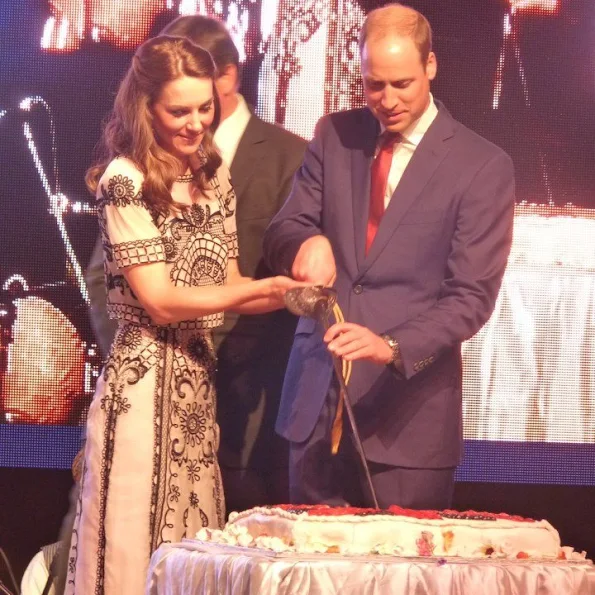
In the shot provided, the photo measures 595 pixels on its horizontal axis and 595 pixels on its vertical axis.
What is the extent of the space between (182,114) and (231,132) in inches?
29.3

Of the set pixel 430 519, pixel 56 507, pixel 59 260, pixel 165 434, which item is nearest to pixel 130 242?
pixel 165 434

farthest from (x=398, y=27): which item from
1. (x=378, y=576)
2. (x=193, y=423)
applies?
(x=378, y=576)

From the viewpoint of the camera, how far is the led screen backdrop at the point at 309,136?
148 inches

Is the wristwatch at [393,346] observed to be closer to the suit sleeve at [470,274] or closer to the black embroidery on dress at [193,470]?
the suit sleeve at [470,274]

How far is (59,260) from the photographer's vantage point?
3805mm

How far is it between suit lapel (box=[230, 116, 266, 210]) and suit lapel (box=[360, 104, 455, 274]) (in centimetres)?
79

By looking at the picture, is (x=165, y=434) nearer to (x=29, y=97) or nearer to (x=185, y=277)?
(x=185, y=277)

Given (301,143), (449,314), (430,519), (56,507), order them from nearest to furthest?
(430,519) → (449,314) → (301,143) → (56,507)

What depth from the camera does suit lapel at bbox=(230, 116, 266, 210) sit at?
3.43m

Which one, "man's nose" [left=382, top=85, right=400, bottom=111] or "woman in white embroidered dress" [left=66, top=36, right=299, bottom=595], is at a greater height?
"man's nose" [left=382, top=85, right=400, bottom=111]

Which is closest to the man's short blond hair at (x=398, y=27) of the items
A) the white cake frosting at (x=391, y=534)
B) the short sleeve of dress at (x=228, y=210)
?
the short sleeve of dress at (x=228, y=210)

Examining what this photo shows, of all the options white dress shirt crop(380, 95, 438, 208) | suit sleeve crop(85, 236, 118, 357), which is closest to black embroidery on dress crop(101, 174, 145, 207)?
white dress shirt crop(380, 95, 438, 208)

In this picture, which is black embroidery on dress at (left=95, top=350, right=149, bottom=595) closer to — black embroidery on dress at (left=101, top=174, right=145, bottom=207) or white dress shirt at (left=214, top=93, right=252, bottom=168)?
black embroidery on dress at (left=101, top=174, right=145, bottom=207)

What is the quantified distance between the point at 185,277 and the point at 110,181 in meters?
0.28
